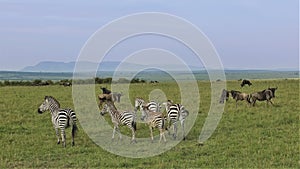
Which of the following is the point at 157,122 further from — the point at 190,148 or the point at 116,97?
the point at 116,97

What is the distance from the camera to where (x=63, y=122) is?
1252 cm

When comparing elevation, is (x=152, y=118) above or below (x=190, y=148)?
above

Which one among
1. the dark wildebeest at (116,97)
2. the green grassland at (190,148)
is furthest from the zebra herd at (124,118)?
the dark wildebeest at (116,97)

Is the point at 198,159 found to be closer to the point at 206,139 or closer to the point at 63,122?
the point at 206,139

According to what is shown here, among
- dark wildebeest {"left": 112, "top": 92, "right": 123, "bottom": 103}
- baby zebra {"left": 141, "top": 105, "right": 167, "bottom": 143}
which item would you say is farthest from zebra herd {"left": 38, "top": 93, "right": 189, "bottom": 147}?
dark wildebeest {"left": 112, "top": 92, "right": 123, "bottom": 103}

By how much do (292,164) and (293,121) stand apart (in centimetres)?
696

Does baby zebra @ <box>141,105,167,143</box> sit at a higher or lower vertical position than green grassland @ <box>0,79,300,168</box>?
higher

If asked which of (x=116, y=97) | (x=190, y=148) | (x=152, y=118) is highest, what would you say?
(x=116, y=97)

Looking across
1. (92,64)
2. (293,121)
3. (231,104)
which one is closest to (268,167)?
(92,64)

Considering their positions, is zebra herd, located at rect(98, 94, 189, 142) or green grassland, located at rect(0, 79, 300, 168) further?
zebra herd, located at rect(98, 94, 189, 142)

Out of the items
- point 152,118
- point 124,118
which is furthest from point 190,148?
Answer: point 124,118

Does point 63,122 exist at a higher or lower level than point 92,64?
lower

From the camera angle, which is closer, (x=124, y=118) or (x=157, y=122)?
(x=157, y=122)

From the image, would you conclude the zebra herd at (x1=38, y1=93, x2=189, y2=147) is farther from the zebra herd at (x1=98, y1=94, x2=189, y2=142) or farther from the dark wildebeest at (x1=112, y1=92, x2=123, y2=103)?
the dark wildebeest at (x1=112, y1=92, x2=123, y2=103)
